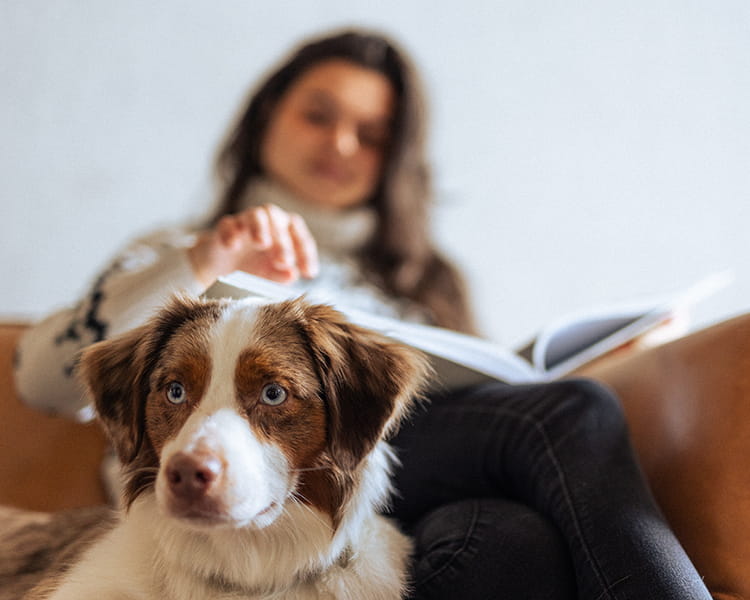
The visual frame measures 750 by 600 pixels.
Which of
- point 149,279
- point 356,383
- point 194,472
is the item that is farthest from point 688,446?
point 149,279

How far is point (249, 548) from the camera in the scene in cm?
99

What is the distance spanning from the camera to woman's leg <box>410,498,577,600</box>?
1036 millimetres

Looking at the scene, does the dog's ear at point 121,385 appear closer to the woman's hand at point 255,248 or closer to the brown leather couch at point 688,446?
the woman's hand at point 255,248

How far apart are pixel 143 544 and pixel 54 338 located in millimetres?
602

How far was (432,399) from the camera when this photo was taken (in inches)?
58.6

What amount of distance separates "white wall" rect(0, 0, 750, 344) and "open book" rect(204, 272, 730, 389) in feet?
3.78

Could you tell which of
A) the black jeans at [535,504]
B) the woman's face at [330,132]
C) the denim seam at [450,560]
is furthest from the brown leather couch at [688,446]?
the woman's face at [330,132]

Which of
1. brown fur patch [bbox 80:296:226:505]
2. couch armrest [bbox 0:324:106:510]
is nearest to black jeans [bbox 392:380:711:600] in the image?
brown fur patch [bbox 80:296:226:505]

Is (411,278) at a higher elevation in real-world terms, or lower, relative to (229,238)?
lower

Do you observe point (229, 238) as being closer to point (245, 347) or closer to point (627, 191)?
point (245, 347)

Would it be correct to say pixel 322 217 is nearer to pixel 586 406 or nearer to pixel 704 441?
pixel 586 406

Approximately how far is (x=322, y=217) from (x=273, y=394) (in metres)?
1.33

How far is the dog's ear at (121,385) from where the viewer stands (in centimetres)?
101

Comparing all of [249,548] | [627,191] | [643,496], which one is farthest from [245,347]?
[627,191]
